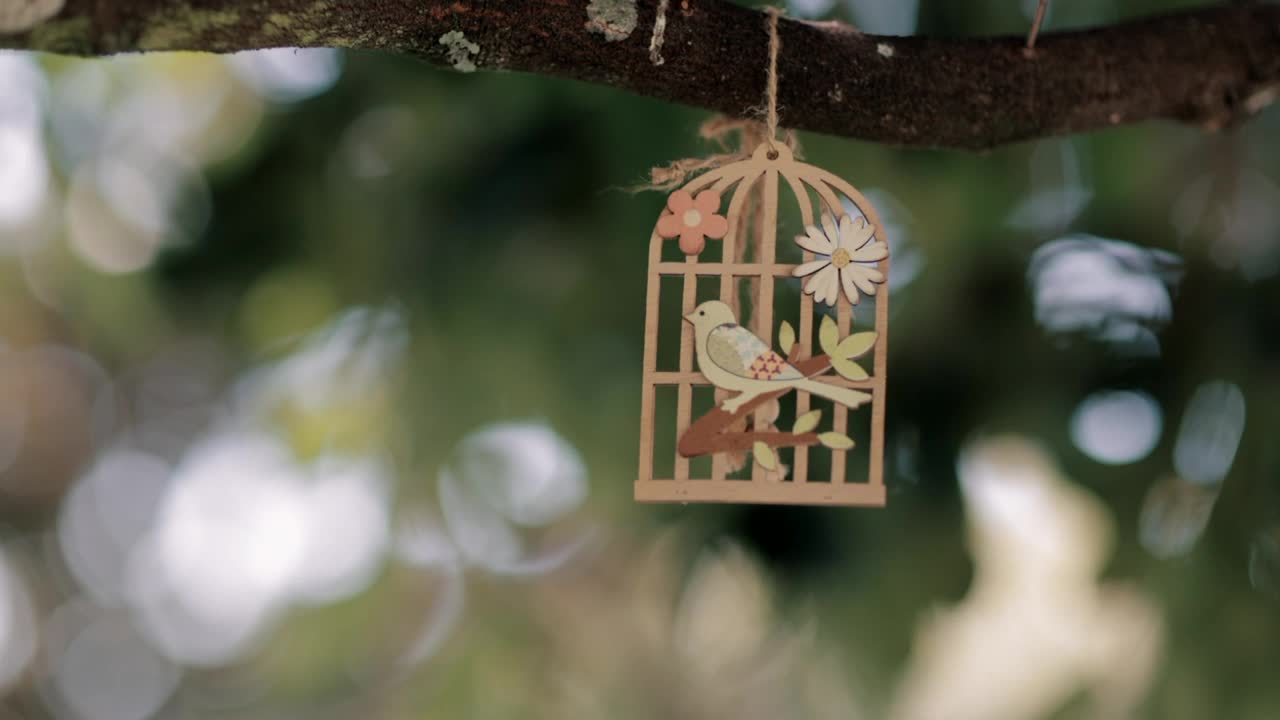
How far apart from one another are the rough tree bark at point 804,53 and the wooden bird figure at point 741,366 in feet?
0.35

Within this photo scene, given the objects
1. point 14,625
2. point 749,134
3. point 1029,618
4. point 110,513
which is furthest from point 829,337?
point 14,625

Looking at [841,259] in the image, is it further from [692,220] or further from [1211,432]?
[1211,432]

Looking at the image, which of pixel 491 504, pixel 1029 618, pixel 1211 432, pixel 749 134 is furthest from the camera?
pixel 1029 618

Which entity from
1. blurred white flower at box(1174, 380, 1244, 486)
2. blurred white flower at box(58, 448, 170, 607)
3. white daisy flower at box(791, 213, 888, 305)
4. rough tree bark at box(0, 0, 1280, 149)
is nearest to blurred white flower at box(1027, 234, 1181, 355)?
blurred white flower at box(1174, 380, 1244, 486)

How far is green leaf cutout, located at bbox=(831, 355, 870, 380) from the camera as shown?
0.55m

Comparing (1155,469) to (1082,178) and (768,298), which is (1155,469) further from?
(768,298)

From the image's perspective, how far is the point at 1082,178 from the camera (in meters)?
1.13

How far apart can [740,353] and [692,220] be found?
77mm

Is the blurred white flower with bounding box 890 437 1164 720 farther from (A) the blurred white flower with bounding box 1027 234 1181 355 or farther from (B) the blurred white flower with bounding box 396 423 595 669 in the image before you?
(B) the blurred white flower with bounding box 396 423 595 669

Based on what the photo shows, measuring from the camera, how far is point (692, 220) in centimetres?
56

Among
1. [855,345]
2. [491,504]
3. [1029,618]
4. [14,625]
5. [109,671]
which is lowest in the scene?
[109,671]

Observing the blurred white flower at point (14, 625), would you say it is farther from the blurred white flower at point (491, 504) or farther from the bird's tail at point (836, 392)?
the bird's tail at point (836, 392)

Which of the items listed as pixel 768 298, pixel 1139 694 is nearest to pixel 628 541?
pixel 1139 694

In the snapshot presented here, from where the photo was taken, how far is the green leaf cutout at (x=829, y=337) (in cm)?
55
